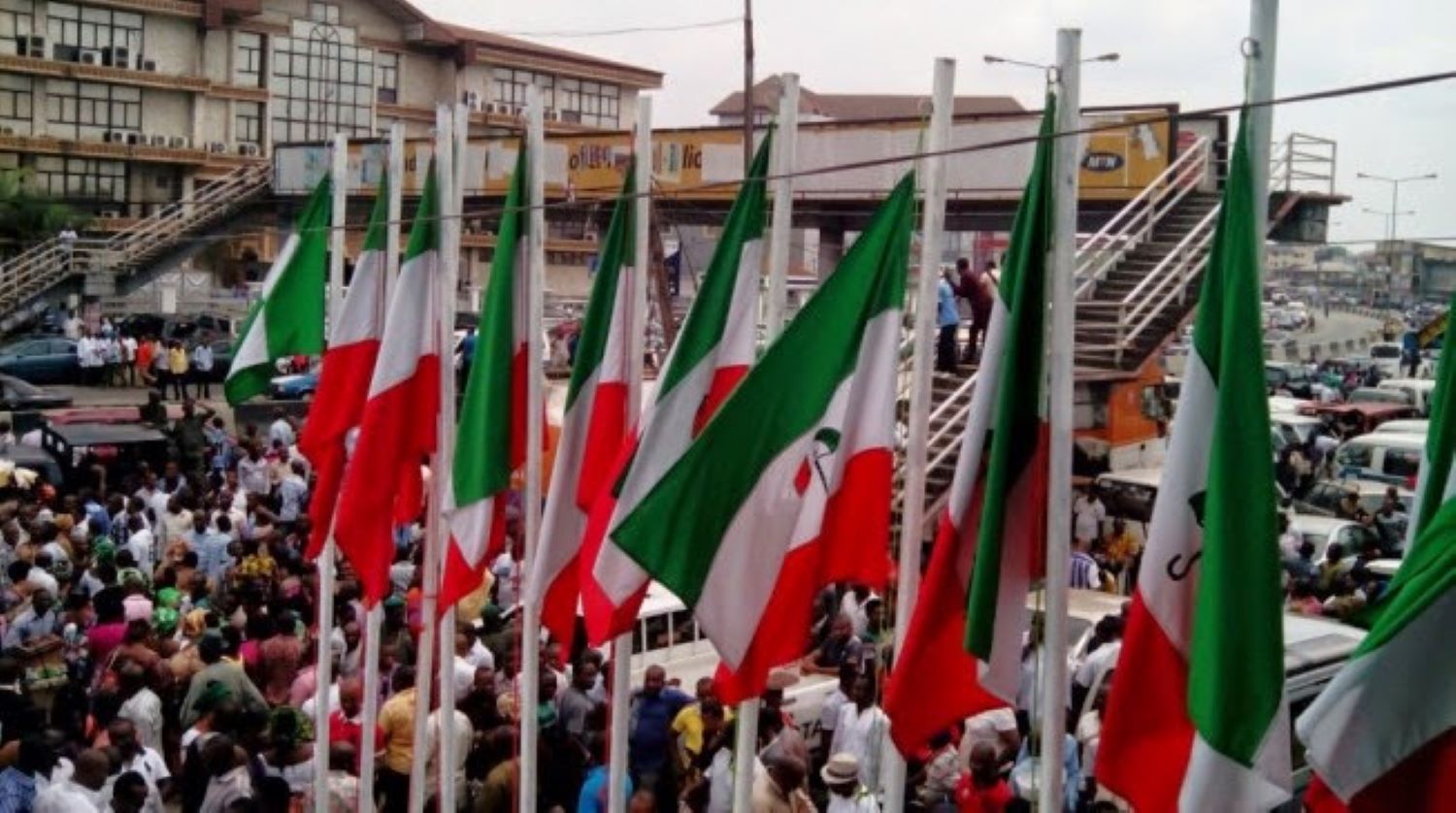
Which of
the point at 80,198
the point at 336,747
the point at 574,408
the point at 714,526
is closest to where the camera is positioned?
the point at 714,526

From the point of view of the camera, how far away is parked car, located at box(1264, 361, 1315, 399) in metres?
38.8

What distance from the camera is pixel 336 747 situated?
31.8ft

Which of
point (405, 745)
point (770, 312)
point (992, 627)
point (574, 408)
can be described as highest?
point (770, 312)

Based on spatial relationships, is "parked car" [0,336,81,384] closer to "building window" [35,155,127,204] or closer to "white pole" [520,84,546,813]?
"building window" [35,155,127,204]

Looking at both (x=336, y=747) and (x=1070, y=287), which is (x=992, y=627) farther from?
(x=336, y=747)

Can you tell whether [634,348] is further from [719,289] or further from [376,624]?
[376,624]

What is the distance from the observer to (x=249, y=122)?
179 feet

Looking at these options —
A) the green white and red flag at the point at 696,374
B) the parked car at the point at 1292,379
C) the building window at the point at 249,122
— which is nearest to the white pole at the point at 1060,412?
the green white and red flag at the point at 696,374

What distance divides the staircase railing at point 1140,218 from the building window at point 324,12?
1560 inches

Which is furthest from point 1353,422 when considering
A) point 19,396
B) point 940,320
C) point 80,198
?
point 80,198

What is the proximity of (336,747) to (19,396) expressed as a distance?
1895cm

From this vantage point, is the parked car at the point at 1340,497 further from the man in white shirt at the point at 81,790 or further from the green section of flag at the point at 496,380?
the man in white shirt at the point at 81,790

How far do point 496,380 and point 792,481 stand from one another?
2493 millimetres

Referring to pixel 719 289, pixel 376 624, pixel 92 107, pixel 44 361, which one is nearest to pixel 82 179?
pixel 92 107
